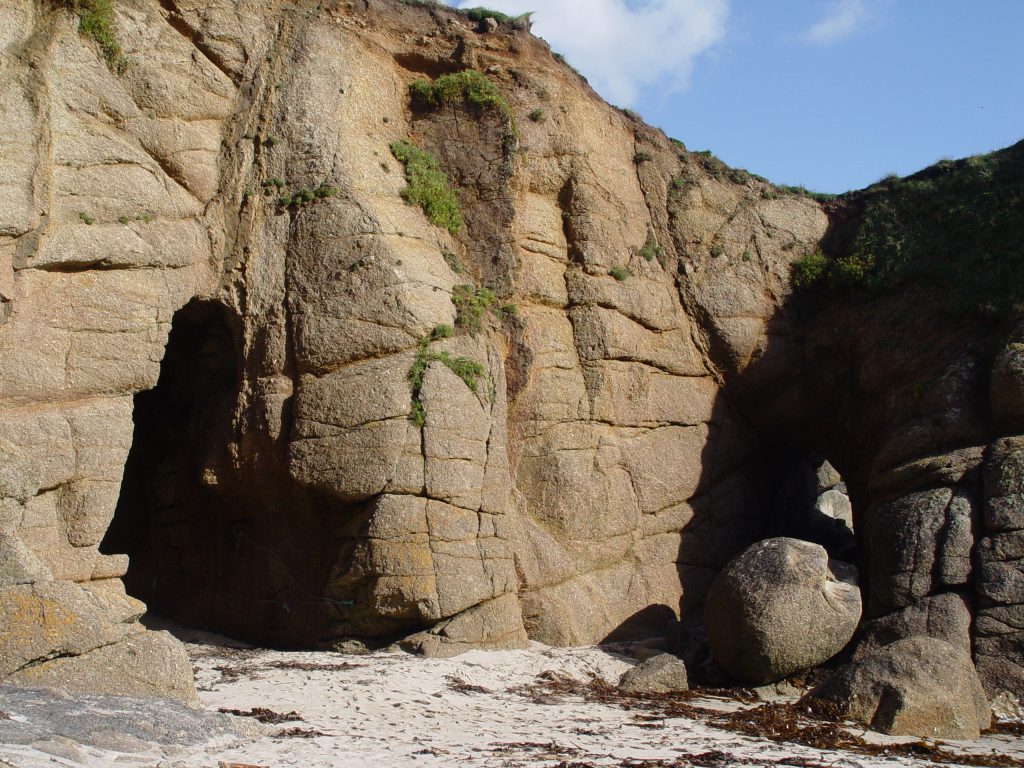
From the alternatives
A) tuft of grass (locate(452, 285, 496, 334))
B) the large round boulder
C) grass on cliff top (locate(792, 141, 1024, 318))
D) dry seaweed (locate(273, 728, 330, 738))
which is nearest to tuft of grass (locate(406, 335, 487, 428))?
tuft of grass (locate(452, 285, 496, 334))

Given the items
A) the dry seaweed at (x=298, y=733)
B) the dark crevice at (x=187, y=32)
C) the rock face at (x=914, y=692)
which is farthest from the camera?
the dark crevice at (x=187, y=32)

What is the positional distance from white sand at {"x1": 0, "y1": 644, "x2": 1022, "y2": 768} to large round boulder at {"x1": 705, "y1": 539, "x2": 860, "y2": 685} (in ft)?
3.63

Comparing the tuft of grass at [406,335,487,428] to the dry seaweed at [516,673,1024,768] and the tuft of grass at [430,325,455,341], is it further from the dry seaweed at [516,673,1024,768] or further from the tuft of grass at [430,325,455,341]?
the dry seaweed at [516,673,1024,768]

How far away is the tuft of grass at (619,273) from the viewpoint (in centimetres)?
1805

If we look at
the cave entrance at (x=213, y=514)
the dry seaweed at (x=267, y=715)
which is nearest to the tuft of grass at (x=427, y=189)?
the cave entrance at (x=213, y=514)

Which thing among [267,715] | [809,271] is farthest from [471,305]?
[267,715]

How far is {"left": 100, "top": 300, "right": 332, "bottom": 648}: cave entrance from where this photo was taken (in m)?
14.5

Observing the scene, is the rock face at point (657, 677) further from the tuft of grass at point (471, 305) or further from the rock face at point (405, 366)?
the tuft of grass at point (471, 305)

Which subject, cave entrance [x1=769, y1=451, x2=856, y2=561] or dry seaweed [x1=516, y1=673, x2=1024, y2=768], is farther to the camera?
cave entrance [x1=769, y1=451, x2=856, y2=561]

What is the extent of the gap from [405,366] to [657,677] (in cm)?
509

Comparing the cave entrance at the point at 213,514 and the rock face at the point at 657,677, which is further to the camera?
the cave entrance at the point at 213,514

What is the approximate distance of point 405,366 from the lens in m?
14.5

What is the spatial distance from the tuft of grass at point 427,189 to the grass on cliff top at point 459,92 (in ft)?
3.29

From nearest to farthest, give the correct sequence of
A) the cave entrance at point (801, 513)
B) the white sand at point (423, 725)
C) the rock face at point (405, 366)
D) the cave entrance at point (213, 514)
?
1. the white sand at point (423, 725)
2. the rock face at point (405, 366)
3. the cave entrance at point (213, 514)
4. the cave entrance at point (801, 513)
